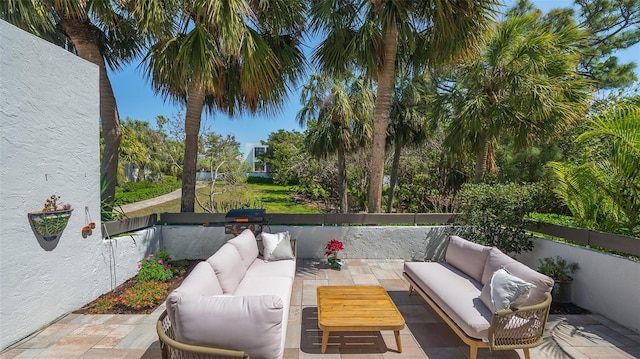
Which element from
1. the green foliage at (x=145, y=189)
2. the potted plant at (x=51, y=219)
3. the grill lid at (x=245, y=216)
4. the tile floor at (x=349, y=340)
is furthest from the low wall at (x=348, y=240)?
the green foliage at (x=145, y=189)

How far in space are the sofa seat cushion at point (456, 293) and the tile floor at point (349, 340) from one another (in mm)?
386

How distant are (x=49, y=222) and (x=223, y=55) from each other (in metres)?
3.47

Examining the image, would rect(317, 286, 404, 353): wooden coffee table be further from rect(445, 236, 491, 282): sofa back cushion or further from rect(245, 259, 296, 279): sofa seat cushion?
rect(445, 236, 491, 282): sofa back cushion

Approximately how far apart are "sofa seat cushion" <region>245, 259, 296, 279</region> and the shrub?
4.52 ft

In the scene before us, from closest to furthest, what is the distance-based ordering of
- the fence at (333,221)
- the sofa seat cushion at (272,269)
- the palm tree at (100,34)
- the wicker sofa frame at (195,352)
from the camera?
the wicker sofa frame at (195,352), the sofa seat cushion at (272,269), the palm tree at (100,34), the fence at (333,221)

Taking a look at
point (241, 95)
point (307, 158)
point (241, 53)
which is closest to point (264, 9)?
point (241, 53)

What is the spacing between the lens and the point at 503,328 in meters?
2.59

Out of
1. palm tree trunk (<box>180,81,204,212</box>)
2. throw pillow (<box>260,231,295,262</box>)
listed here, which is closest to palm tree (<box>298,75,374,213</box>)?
palm tree trunk (<box>180,81,204,212</box>)

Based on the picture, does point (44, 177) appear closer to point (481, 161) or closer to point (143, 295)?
point (143, 295)

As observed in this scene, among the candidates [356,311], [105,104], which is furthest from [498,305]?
[105,104]

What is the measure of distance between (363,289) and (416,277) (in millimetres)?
863

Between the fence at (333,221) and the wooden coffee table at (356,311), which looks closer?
the wooden coffee table at (356,311)

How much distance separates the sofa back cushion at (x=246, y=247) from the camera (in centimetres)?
386

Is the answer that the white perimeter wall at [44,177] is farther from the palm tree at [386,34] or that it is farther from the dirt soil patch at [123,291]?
the palm tree at [386,34]
